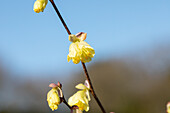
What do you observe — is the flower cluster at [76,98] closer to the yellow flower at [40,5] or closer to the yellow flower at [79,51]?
the yellow flower at [79,51]

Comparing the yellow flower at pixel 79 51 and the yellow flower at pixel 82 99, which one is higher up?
the yellow flower at pixel 79 51

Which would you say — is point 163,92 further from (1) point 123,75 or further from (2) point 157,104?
(1) point 123,75

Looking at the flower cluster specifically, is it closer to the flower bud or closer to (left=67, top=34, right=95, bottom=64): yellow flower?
the flower bud

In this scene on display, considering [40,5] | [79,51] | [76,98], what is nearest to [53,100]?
[76,98]

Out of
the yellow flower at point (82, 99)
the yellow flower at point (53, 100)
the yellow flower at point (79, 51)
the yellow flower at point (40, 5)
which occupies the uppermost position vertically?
the yellow flower at point (40, 5)

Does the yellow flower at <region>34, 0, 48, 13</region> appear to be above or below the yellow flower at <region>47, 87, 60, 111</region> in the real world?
above

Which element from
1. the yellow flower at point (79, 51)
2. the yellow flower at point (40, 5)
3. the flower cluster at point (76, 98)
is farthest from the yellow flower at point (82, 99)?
the yellow flower at point (40, 5)

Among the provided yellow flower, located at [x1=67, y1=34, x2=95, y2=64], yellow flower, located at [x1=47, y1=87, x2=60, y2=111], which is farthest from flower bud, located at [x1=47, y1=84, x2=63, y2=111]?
yellow flower, located at [x1=67, y1=34, x2=95, y2=64]

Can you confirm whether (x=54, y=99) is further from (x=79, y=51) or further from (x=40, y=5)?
(x=40, y=5)
